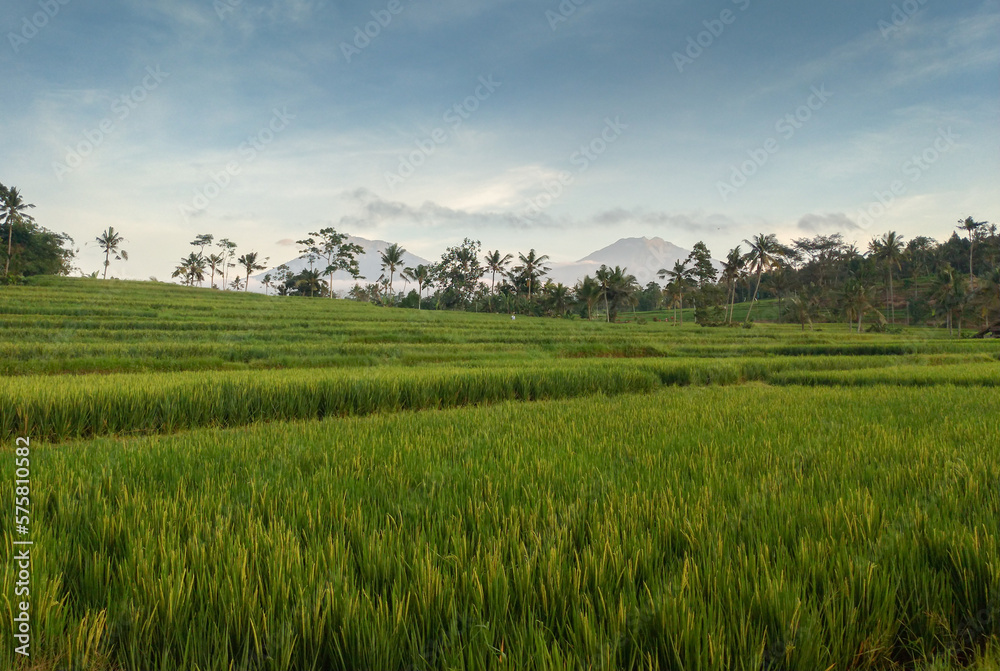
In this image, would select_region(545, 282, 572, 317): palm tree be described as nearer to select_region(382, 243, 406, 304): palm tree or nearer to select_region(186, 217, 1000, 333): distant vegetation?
select_region(186, 217, 1000, 333): distant vegetation

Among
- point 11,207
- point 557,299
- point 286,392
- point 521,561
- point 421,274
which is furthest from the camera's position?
point 421,274

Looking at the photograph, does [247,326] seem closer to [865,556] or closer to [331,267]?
[865,556]

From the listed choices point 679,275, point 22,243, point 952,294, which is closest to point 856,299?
point 952,294

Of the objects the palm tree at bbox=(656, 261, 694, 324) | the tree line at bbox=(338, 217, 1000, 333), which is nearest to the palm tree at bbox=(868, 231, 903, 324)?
the tree line at bbox=(338, 217, 1000, 333)

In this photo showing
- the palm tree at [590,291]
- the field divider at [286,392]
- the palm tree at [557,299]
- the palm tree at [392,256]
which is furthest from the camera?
the palm tree at [392,256]

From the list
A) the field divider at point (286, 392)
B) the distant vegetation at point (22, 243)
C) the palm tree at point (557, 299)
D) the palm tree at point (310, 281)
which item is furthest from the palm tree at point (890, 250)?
the distant vegetation at point (22, 243)

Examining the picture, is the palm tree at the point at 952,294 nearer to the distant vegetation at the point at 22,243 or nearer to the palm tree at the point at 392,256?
the palm tree at the point at 392,256

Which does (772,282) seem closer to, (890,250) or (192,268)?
(890,250)

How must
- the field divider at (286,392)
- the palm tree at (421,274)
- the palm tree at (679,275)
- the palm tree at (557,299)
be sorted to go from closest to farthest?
the field divider at (286,392)
the palm tree at (679,275)
the palm tree at (557,299)
the palm tree at (421,274)

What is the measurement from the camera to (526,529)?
90.0 inches

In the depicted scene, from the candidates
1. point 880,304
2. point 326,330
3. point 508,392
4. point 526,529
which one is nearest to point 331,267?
point 326,330

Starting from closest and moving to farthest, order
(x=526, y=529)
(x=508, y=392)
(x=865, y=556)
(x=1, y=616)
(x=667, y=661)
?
(x=667, y=661)
(x=1, y=616)
(x=865, y=556)
(x=526, y=529)
(x=508, y=392)

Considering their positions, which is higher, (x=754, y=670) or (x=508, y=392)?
(x=754, y=670)

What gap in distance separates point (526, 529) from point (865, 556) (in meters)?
1.44
